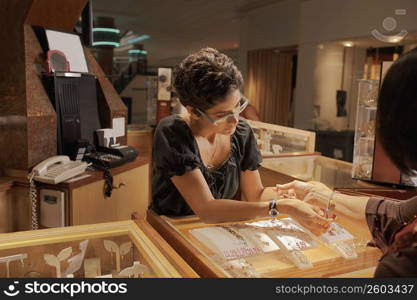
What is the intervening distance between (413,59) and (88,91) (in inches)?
93.4

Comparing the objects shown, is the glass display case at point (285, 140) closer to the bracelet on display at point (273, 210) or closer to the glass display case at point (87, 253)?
the bracelet on display at point (273, 210)

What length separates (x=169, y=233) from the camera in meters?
1.24

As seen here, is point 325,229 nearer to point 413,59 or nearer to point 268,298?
point 268,298

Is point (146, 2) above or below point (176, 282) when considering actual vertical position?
above

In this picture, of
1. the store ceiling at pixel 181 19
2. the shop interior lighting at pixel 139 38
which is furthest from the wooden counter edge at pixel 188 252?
the shop interior lighting at pixel 139 38

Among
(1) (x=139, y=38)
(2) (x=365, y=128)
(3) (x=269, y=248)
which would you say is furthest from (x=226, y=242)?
(1) (x=139, y=38)

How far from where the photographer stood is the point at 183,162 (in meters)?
1.50

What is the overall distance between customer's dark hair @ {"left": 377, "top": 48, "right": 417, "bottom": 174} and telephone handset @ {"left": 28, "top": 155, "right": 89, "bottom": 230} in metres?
1.76

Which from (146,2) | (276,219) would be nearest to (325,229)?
(276,219)

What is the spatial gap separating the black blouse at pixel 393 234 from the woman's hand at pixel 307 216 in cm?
14

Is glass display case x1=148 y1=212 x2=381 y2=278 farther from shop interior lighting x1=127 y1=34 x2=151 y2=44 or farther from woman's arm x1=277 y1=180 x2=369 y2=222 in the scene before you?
shop interior lighting x1=127 y1=34 x2=151 y2=44

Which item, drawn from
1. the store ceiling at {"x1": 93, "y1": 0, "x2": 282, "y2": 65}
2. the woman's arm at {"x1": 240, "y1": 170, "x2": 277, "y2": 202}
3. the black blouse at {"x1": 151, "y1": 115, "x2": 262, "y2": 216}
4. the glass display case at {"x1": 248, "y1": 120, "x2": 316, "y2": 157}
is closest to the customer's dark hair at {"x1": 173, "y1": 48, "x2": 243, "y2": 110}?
the black blouse at {"x1": 151, "y1": 115, "x2": 262, "y2": 216}

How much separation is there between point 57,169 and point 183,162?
1.02m

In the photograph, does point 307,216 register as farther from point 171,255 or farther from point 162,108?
point 162,108
